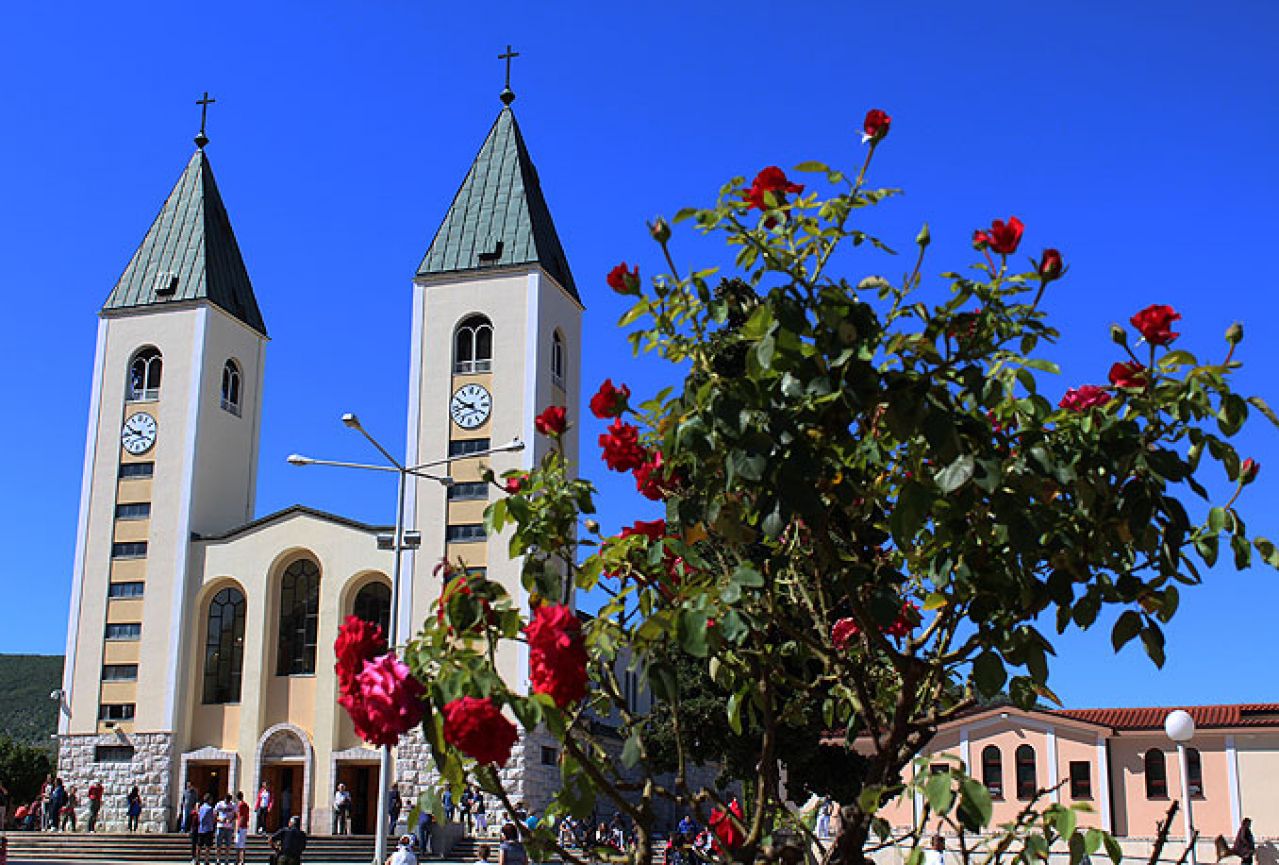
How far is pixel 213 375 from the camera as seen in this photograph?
46.2 m

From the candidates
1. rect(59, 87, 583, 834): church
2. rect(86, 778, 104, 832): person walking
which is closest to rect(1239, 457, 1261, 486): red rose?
rect(59, 87, 583, 834): church

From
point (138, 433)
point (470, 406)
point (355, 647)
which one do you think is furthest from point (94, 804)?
point (355, 647)

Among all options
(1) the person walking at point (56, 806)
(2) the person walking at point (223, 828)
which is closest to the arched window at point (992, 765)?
(2) the person walking at point (223, 828)

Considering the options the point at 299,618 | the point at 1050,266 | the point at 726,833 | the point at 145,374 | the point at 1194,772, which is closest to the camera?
the point at 1050,266

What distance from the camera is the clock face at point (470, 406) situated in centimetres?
4338

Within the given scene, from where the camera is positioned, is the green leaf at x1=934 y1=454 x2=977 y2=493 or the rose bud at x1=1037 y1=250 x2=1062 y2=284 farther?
the rose bud at x1=1037 y1=250 x2=1062 y2=284

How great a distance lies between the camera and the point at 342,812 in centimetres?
4000

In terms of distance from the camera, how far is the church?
4247 cm

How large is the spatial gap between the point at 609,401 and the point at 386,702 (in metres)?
1.52

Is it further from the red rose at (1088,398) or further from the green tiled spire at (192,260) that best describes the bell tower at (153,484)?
the red rose at (1088,398)

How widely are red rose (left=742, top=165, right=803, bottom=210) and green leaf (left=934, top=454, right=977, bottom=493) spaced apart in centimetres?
102

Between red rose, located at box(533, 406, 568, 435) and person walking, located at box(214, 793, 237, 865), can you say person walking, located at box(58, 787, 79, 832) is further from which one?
red rose, located at box(533, 406, 568, 435)

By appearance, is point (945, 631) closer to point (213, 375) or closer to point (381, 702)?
point (381, 702)

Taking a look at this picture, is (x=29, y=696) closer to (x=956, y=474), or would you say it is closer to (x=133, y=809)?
(x=133, y=809)
